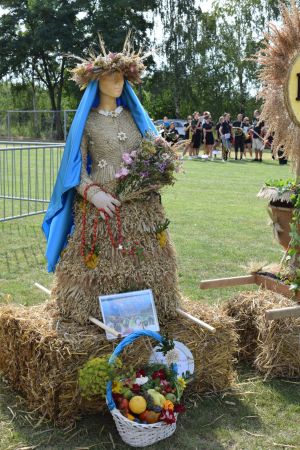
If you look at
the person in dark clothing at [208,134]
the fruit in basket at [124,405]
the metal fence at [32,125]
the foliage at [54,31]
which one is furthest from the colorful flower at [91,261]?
the foliage at [54,31]

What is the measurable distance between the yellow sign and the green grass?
987 millimetres

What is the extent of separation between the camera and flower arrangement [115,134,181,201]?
3.56 meters

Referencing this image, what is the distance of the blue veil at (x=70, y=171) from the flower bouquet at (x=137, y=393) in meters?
0.89

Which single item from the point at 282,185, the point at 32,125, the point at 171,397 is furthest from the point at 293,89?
the point at 32,125

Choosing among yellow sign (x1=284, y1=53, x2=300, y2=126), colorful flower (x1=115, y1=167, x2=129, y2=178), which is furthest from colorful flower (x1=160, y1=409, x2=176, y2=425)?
yellow sign (x1=284, y1=53, x2=300, y2=126)

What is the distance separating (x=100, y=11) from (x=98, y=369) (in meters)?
36.5

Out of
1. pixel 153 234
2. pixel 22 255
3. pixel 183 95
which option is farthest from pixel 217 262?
pixel 183 95

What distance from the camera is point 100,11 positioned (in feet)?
121

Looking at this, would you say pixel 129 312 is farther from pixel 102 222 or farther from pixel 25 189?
pixel 25 189

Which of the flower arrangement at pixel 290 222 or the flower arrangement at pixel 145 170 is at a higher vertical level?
the flower arrangement at pixel 145 170

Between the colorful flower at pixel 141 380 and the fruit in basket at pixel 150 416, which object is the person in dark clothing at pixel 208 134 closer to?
the colorful flower at pixel 141 380

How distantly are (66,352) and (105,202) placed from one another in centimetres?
87

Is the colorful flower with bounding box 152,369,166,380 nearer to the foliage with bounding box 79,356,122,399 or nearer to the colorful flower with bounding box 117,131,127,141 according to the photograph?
the foliage with bounding box 79,356,122,399

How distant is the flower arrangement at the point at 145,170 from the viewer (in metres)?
3.56
